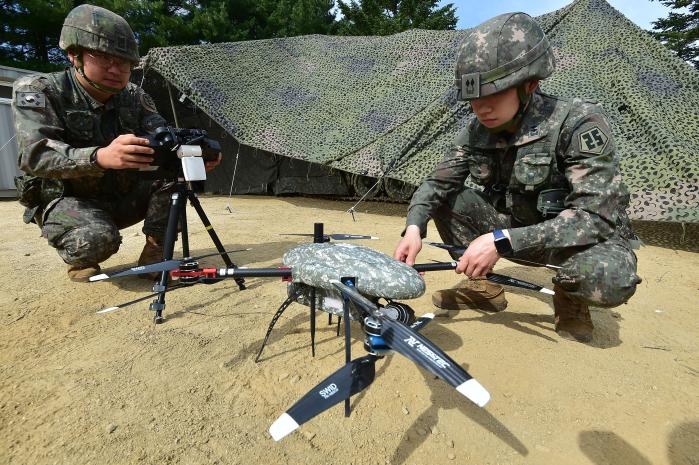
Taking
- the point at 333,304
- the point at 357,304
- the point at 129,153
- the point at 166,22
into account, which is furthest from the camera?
the point at 166,22

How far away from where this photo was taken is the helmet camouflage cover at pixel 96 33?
113 inches

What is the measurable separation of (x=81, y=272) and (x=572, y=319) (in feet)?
12.1

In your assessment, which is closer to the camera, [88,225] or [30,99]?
[30,99]

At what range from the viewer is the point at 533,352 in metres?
2.27

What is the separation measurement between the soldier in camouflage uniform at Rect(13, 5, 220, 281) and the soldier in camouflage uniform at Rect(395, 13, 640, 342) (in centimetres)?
202

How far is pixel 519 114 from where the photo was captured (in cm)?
239

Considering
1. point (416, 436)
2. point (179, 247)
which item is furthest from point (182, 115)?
point (416, 436)

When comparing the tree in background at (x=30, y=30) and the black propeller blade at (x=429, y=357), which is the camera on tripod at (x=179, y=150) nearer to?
the black propeller blade at (x=429, y=357)

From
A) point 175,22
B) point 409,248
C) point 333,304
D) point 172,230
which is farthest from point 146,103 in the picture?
point 175,22

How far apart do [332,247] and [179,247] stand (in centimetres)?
325

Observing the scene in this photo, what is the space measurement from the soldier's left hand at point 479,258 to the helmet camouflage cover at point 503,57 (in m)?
0.83

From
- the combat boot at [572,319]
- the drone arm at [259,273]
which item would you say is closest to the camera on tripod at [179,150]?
the drone arm at [259,273]

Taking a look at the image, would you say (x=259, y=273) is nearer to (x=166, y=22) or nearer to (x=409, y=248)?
(x=409, y=248)

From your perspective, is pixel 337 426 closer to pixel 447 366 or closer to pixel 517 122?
pixel 447 366
